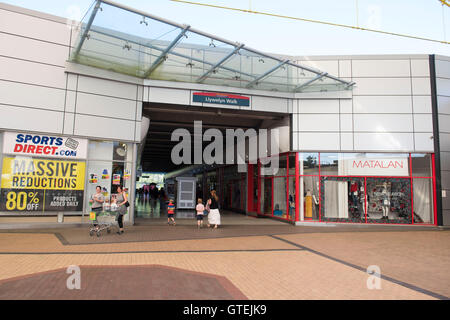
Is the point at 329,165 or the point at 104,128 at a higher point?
the point at 104,128

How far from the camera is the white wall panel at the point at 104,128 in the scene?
1227cm

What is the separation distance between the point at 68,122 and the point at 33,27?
353cm

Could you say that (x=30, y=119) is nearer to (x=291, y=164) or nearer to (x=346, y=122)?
(x=291, y=164)

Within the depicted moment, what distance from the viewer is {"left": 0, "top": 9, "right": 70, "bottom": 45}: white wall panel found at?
1121 cm

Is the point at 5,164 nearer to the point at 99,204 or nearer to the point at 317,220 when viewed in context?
the point at 99,204

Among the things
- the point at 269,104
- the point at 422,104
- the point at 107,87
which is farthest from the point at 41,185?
the point at 422,104

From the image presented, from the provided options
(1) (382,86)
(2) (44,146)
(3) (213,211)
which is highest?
(1) (382,86)

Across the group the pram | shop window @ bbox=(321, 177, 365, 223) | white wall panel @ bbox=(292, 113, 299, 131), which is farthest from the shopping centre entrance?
the pram

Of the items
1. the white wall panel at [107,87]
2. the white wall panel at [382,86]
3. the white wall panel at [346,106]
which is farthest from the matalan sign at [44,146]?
the white wall panel at [382,86]

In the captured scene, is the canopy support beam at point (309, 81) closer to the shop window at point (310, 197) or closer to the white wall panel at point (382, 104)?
the white wall panel at point (382, 104)

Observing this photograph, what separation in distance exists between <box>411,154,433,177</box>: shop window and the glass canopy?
4.34 meters

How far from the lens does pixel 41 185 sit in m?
11.6

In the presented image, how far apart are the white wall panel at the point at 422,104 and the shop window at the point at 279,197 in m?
6.74
